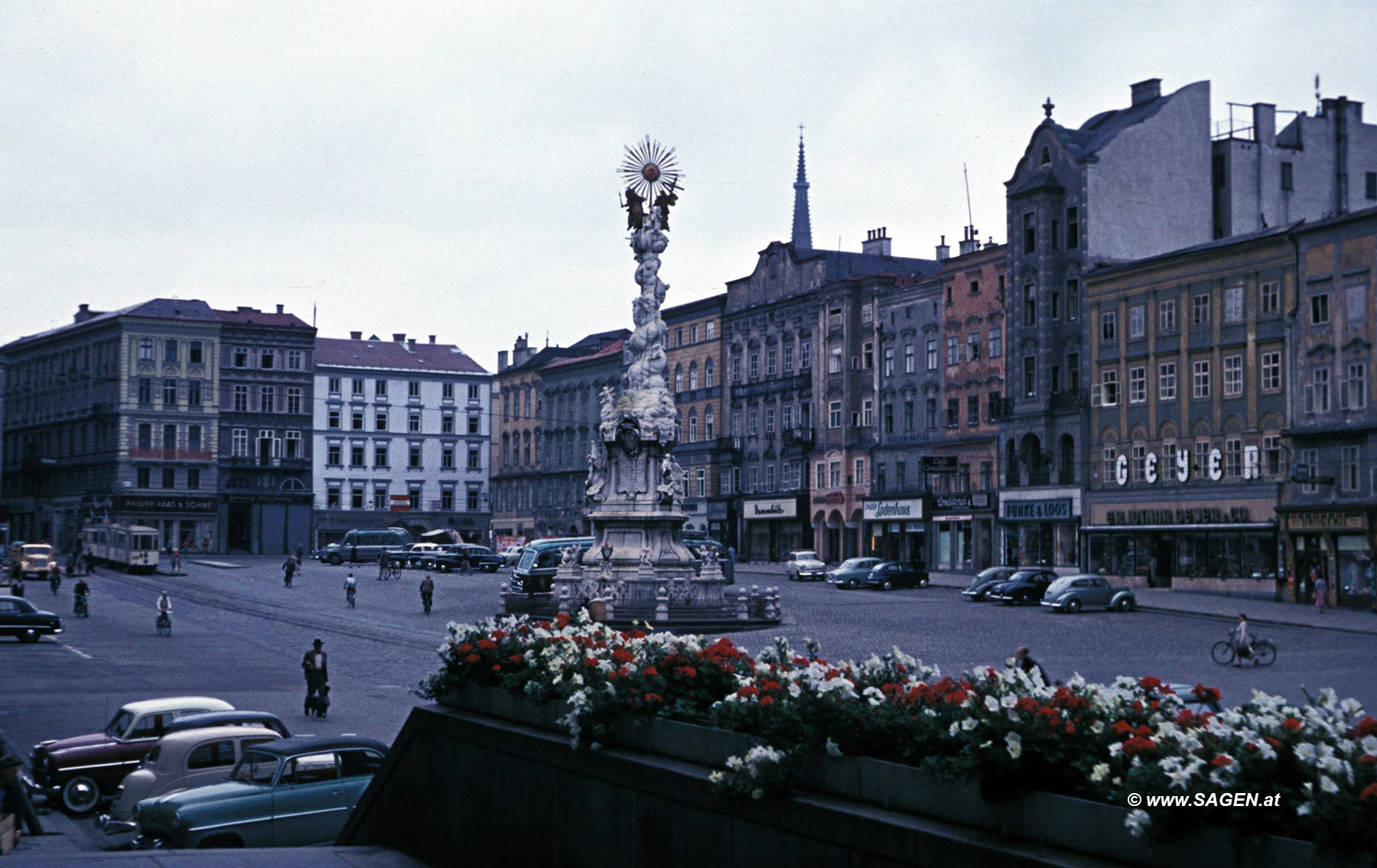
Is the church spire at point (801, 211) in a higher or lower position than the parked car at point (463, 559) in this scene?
higher

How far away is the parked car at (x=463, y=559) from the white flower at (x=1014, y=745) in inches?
3065

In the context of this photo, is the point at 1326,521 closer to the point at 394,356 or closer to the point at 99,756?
the point at 99,756

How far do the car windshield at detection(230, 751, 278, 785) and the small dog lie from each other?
948cm

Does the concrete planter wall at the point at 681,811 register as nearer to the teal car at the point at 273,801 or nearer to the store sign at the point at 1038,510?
the teal car at the point at 273,801

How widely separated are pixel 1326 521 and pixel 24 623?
41.3 metres

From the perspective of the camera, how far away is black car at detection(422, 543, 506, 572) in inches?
3332

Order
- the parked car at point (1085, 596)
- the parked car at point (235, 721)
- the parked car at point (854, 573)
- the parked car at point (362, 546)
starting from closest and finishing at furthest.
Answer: the parked car at point (235, 721) < the parked car at point (1085, 596) < the parked car at point (854, 573) < the parked car at point (362, 546)

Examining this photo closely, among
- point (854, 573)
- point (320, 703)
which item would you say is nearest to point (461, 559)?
point (854, 573)

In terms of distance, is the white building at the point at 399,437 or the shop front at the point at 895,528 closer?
the shop front at the point at 895,528

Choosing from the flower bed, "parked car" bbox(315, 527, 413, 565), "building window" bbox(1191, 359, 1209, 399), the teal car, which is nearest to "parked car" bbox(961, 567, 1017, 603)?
"building window" bbox(1191, 359, 1209, 399)

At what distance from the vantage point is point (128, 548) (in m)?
82.1

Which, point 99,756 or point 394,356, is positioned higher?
point 394,356

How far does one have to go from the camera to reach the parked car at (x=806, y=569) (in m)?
74.6

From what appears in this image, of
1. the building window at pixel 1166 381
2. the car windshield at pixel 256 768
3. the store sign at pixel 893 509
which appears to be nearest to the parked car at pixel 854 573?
the store sign at pixel 893 509
